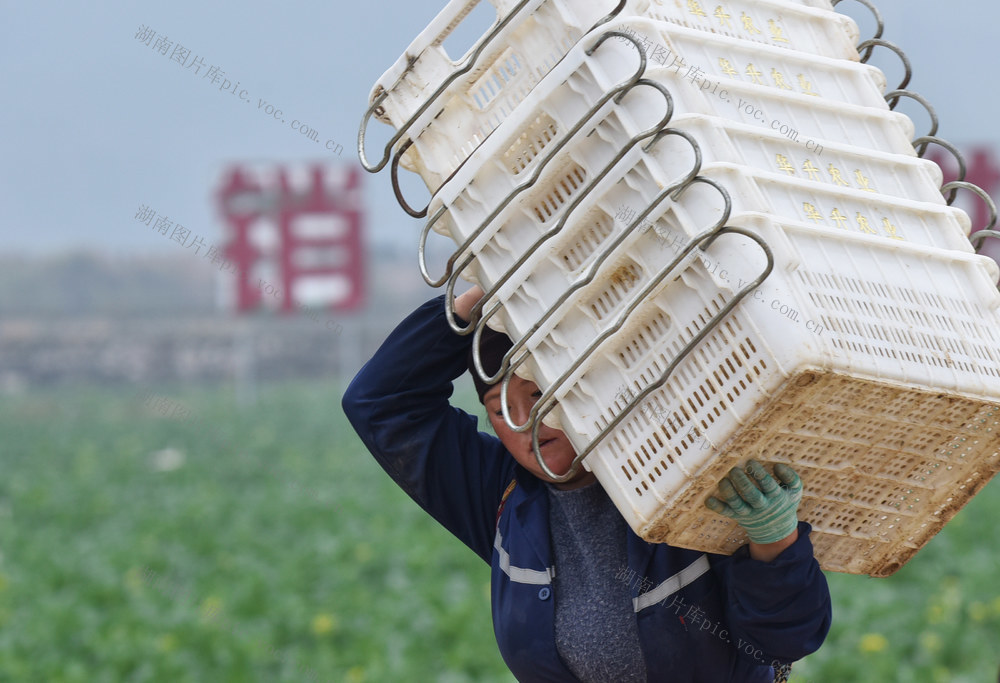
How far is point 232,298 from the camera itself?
14906 millimetres

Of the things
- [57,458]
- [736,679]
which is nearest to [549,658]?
[736,679]

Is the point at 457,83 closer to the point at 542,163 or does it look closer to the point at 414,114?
the point at 414,114

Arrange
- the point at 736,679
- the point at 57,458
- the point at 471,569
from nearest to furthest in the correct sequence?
the point at 736,679 → the point at 471,569 → the point at 57,458

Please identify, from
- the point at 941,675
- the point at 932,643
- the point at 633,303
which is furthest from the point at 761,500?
the point at 932,643

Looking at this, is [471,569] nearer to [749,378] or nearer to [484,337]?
[484,337]

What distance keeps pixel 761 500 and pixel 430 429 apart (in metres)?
0.65

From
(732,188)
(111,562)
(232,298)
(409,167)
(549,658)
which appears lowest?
(232,298)

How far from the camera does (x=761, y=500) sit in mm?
1443

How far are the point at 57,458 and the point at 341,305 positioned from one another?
4469mm

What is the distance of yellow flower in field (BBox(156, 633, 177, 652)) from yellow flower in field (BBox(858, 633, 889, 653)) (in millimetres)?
2782

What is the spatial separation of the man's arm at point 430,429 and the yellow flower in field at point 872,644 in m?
2.85

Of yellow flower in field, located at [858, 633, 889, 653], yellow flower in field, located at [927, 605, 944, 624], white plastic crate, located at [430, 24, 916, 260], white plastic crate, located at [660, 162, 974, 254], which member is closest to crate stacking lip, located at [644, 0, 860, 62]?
white plastic crate, located at [430, 24, 916, 260]

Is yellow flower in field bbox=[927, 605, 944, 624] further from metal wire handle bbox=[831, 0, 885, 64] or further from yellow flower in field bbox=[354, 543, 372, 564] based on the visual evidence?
metal wire handle bbox=[831, 0, 885, 64]

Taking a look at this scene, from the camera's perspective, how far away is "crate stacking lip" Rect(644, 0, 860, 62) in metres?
1.52
